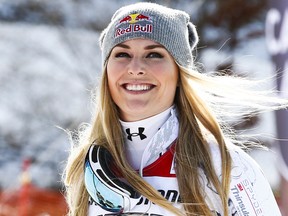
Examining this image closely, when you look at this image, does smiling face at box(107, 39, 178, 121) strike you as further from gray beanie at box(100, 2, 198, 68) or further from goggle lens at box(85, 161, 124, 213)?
goggle lens at box(85, 161, 124, 213)

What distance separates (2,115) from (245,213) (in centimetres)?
918

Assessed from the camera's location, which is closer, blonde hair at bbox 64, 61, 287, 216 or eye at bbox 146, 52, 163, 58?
blonde hair at bbox 64, 61, 287, 216

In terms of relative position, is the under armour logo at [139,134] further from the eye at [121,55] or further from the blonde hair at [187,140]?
the eye at [121,55]

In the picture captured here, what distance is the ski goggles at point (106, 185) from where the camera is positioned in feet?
8.75

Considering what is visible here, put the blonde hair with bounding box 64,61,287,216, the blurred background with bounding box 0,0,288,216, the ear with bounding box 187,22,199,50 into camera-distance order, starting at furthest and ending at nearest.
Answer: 1. the blurred background with bounding box 0,0,288,216
2. the ear with bounding box 187,22,199,50
3. the blonde hair with bounding box 64,61,287,216

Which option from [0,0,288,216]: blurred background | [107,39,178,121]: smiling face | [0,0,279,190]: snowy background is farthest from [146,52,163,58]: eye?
[0,0,279,190]: snowy background

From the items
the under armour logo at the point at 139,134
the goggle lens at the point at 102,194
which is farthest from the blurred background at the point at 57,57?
the goggle lens at the point at 102,194

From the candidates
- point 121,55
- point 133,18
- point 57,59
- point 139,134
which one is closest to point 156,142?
point 139,134

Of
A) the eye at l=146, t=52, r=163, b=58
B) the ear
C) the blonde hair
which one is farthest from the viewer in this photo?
the ear

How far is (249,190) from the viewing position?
265 centimetres

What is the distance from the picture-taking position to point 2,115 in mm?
11484

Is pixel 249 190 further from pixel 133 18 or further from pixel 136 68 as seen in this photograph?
pixel 133 18

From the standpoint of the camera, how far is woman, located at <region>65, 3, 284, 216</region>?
2.65 m

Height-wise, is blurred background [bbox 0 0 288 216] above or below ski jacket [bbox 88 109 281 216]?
above
